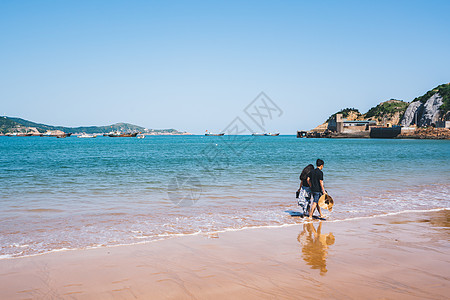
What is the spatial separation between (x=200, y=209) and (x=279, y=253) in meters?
5.32

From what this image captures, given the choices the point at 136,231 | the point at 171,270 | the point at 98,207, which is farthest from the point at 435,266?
the point at 98,207

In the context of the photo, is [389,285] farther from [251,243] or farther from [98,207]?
[98,207]

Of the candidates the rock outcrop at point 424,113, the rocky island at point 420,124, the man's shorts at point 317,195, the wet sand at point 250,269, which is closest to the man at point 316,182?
the man's shorts at point 317,195

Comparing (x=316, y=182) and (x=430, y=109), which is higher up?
(x=430, y=109)

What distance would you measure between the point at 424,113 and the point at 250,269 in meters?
157

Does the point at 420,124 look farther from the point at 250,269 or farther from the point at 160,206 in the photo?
the point at 250,269

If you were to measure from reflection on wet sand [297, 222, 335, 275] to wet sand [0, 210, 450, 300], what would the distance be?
0.02 meters

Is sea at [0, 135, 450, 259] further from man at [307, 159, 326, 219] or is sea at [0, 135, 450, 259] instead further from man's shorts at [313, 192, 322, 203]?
man at [307, 159, 326, 219]

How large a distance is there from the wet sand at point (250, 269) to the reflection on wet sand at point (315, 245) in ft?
0.07

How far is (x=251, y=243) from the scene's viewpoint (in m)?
7.51

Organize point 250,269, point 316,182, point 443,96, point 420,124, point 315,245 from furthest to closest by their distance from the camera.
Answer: point 420,124 < point 443,96 < point 316,182 < point 315,245 < point 250,269

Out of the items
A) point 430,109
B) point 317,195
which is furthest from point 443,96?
point 317,195

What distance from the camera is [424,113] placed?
450 ft

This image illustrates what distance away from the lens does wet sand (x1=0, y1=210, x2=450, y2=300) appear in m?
4.98
